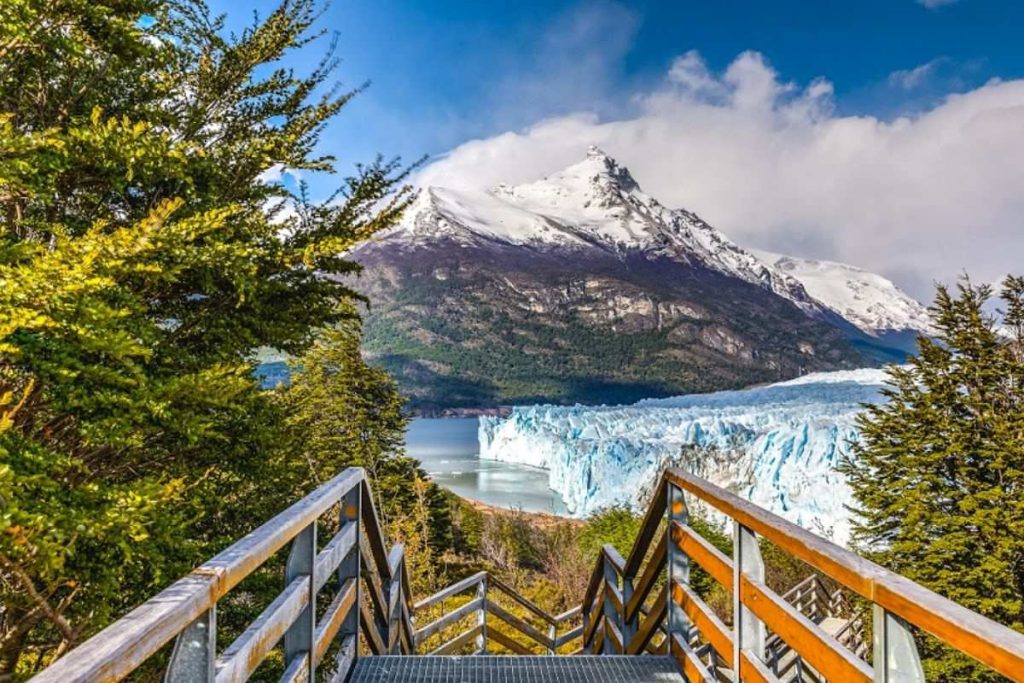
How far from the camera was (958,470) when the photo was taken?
1359cm

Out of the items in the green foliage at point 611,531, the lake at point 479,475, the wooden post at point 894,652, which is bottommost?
the lake at point 479,475

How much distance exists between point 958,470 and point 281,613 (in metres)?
15.3

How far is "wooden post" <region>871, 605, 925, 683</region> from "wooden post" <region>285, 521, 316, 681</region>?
3.94 feet

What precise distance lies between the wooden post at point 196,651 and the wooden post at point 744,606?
1308 millimetres

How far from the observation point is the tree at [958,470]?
12.1 metres

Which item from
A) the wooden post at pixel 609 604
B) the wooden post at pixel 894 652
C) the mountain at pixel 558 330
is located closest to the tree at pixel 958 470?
the wooden post at pixel 609 604

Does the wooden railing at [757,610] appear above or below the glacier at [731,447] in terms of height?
above

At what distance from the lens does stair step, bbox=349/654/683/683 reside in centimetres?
244

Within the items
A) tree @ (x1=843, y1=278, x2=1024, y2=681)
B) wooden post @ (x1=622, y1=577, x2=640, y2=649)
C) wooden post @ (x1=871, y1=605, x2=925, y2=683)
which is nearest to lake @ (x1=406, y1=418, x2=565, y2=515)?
tree @ (x1=843, y1=278, x2=1024, y2=681)

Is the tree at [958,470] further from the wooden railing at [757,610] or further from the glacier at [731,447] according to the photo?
the wooden railing at [757,610]

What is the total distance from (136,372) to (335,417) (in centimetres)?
1674

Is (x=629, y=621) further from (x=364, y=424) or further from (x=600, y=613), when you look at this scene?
(x=364, y=424)

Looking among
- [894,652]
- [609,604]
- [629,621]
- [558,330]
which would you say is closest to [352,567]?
[629,621]

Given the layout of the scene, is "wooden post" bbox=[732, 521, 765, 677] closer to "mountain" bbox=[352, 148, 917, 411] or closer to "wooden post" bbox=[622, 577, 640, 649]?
"wooden post" bbox=[622, 577, 640, 649]
